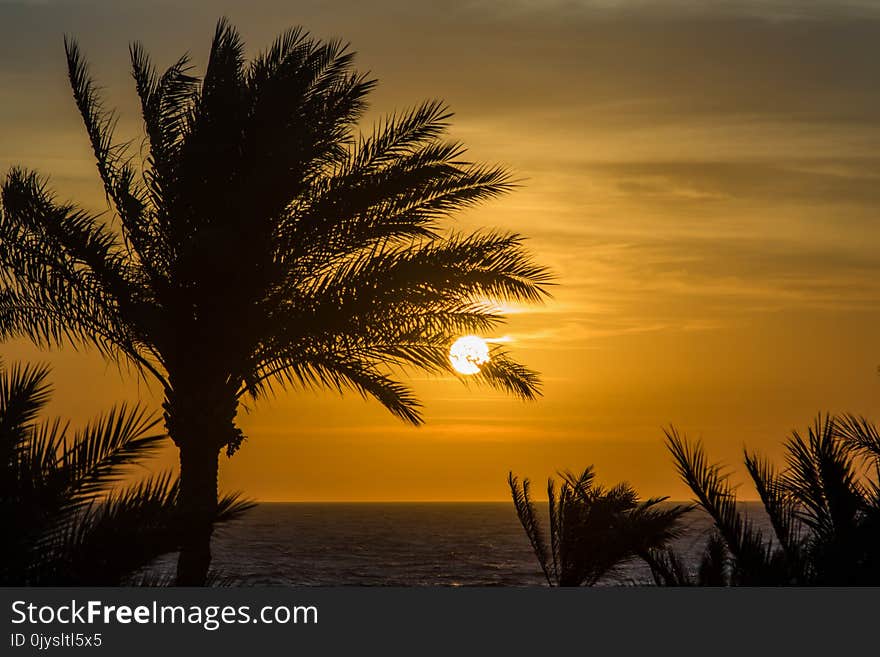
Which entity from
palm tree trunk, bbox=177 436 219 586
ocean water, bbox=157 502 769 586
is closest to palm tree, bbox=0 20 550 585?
palm tree trunk, bbox=177 436 219 586

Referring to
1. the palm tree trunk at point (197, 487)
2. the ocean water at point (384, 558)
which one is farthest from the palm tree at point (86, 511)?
the ocean water at point (384, 558)

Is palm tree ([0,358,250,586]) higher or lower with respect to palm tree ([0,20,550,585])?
lower

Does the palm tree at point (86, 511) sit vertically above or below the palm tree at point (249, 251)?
below

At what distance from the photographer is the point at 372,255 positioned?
41.9 feet

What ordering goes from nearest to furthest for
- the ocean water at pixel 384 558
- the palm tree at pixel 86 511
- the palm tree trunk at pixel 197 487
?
the palm tree at pixel 86 511, the palm tree trunk at pixel 197 487, the ocean water at pixel 384 558

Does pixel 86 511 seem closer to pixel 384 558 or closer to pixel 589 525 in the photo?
pixel 589 525

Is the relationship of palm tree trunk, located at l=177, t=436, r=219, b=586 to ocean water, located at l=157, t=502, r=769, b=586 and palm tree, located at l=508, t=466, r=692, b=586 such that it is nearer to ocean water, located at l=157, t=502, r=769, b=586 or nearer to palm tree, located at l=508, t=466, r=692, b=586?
palm tree, located at l=508, t=466, r=692, b=586

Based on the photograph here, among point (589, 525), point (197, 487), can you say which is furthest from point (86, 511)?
point (589, 525)

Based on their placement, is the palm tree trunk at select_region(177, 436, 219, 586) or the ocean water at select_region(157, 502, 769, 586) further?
the ocean water at select_region(157, 502, 769, 586)

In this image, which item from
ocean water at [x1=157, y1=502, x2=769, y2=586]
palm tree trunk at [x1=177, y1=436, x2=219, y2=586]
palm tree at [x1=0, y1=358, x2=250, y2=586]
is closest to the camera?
palm tree at [x1=0, y1=358, x2=250, y2=586]

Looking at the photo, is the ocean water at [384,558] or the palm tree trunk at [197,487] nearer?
the palm tree trunk at [197,487]

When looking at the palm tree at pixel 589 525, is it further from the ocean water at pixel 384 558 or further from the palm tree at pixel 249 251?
the ocean water at pixel 384 558

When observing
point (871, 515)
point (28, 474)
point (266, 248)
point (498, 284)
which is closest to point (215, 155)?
point (266, 248)

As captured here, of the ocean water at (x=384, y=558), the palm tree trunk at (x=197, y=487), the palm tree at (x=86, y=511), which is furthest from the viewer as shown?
the ocean water at (x=384, y=558)
